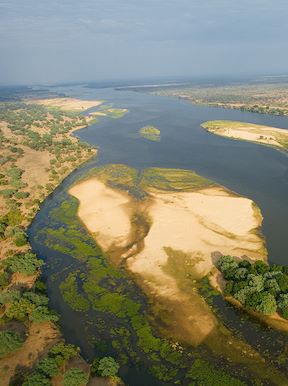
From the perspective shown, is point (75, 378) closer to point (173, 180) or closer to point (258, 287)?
point (258, 287)

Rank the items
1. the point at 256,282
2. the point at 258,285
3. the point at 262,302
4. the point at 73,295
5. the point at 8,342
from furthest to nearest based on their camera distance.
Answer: the point at 73,295 < the point at 256,282 < the point at 258,285 < the point at 262,302 < the point at 8,342

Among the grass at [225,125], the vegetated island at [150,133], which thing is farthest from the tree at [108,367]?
the grass at [225,125]

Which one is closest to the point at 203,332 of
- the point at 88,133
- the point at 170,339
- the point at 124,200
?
the point at 170,339

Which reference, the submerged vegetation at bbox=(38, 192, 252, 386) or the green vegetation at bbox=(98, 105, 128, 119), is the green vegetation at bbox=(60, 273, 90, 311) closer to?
the submerged vegetation at bbox=(38, 192, 252, 386)

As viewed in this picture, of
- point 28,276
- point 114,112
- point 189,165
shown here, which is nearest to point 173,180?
point 189,165

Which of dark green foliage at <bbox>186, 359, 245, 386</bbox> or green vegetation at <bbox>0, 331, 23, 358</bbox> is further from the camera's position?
green vegetation at <bbox>0, 331, 23, 358</bbox>

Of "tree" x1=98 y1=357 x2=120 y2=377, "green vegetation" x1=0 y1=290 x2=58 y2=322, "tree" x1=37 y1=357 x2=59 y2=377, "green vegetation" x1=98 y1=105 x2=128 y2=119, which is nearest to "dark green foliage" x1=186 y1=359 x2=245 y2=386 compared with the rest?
"tree" x1=98 y1=357 x2=120 y2=377
